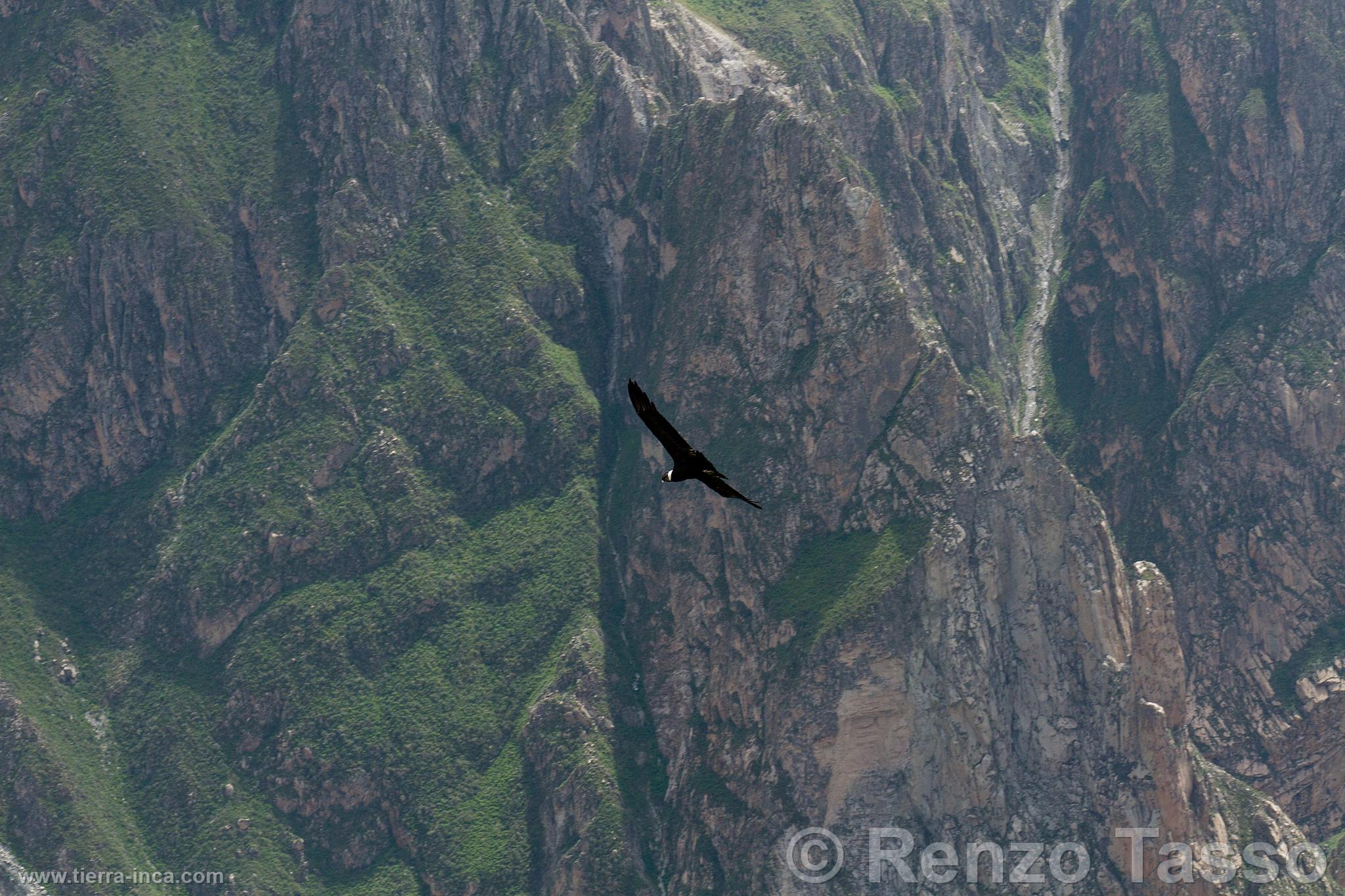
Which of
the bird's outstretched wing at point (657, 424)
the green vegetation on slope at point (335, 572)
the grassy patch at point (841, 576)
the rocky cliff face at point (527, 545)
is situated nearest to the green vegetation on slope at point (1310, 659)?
the rocky cliff face at point (527, 545)

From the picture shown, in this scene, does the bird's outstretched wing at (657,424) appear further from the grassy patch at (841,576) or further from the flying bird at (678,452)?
Result: the grassy patch at (841,576)

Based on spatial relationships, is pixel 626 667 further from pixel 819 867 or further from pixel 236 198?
pixel 236 198

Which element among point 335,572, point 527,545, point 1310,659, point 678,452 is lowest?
point 1310,659

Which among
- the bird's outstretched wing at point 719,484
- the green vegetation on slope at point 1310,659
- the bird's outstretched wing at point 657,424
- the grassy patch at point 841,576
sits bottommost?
the green vegetation on slope at point 1310,659

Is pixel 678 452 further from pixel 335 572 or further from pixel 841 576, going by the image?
pixel 335 572

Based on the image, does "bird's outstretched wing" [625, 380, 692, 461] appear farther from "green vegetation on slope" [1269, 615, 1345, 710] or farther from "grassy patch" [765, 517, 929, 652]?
"green vegetation on slope" [1269, 615, 1345, 710]

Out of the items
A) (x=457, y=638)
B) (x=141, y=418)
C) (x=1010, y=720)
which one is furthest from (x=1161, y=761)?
(x=141, y=418)

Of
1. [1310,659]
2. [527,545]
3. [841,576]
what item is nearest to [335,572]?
[527,545]

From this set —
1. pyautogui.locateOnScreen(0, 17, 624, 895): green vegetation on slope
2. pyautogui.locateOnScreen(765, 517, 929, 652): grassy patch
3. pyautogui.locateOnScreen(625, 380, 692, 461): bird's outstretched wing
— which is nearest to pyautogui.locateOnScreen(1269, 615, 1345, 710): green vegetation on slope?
pyautogui.locateOnScreen(765, 517, 929, 652): grassy patch
